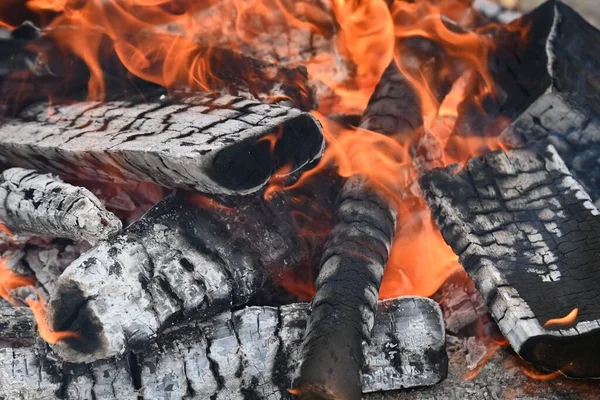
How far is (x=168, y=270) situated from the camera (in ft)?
6.81

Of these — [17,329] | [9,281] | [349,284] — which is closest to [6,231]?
[9,281]

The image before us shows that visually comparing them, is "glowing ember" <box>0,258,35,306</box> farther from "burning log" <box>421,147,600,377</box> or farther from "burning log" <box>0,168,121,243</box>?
"burning log" <box>421,147,600,377</box>

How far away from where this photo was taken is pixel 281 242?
7.94 ft

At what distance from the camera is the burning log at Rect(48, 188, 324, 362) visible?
1907 mm

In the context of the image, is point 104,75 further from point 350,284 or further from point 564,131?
point 564,131

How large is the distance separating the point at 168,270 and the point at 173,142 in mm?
465

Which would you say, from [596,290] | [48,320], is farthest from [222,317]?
[596,290]

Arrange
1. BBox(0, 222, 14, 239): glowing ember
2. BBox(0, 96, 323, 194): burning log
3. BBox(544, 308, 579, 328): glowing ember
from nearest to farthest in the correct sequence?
BBox(544, 308, 579, 328): glowing ember, BBox(0, 96, 323, 194): burning log, BBox(0, 222, 14, 239): glowing ember

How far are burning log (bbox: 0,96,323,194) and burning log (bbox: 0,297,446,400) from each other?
1.74 feet

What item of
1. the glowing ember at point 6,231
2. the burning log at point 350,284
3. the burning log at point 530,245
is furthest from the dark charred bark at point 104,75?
the burning log at point 530,245

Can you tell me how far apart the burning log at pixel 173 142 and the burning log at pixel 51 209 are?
14cm

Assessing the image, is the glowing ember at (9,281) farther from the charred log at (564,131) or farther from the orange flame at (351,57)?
the charred log at (564,131)

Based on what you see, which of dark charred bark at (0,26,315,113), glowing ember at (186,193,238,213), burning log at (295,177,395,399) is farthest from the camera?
dark charred bark at (0,26,315,113)

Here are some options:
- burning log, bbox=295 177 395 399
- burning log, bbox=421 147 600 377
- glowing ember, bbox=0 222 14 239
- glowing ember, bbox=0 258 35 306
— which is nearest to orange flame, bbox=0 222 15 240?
glowing ember, bbox=0 222 14 239
